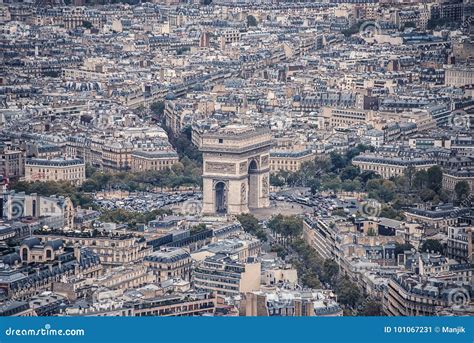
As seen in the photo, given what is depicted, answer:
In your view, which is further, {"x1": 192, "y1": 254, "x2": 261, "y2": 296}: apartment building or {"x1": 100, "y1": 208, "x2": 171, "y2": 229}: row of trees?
{"x1": 100, "y1": 208, "x2": 171, "y2": 229}: row of trees

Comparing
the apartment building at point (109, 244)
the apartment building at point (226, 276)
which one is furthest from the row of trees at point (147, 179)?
the apartment building at point (226, 276)

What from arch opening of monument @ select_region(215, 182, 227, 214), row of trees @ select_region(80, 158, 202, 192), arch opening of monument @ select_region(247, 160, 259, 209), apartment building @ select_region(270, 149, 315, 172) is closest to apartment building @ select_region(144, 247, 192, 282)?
arch opening of monument @ select_region(215, 182, 227, 214)

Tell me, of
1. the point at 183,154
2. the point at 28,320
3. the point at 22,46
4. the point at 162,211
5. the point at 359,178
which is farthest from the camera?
the point at 22,46

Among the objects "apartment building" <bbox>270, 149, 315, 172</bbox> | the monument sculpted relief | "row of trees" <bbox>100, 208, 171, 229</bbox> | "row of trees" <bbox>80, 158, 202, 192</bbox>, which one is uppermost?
the monument sculpted relief

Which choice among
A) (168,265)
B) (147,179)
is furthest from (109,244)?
(147,179)

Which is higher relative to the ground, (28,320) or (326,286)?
(28,320)

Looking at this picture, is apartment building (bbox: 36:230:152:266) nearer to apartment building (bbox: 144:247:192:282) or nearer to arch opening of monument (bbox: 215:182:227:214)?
apartment building (bbox: 144:247:192:282)

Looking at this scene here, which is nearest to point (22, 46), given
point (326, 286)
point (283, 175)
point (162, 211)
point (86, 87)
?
point (86, 87)

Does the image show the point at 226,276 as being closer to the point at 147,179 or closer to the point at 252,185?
the point at 252,185

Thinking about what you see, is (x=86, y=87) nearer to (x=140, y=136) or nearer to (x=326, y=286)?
(x=140, y=136)
